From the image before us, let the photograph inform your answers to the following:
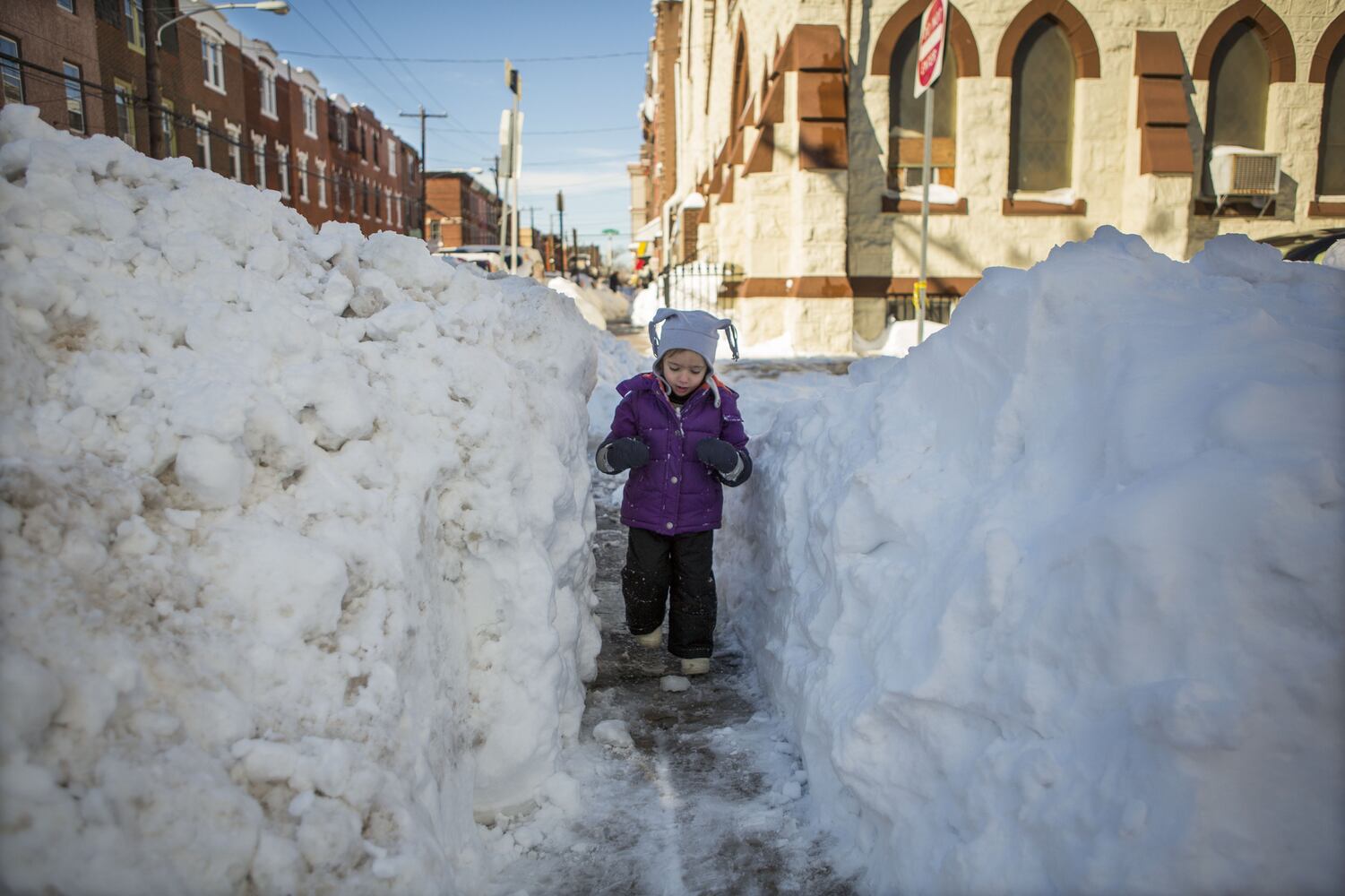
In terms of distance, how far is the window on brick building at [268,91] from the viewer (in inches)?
1104

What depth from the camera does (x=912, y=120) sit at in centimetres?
1293

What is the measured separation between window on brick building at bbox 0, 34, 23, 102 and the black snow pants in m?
→ 17.8

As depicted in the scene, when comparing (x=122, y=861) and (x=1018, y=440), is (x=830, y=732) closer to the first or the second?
(x=1018, y=440)

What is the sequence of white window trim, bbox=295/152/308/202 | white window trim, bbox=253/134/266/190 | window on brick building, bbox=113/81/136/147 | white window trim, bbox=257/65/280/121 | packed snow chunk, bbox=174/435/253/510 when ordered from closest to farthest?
1. packed snow chunk, bbox=174/435/253/510
2. window on brick building, bbox=113/81/136/147
3. white window trim, bbox=253/134/266/190
4. white window trim, bbox=257/65/280/121
5. white window trim, bbox=295/152/308/202

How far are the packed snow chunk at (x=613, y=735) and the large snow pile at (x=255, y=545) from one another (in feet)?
0.46

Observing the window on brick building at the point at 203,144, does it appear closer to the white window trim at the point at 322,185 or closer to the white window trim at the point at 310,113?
the white window trim at the point at 310,113

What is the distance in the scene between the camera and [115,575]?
1635 mm

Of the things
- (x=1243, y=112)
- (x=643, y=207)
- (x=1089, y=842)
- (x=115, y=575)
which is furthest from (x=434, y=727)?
(x=643, y=207)

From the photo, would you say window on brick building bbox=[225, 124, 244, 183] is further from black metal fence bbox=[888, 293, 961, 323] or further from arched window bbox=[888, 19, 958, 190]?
black metal fence bbox=[888, 293, 961, 323]

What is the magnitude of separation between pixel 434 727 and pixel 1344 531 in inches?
84.0

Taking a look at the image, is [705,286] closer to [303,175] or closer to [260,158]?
[260,158]

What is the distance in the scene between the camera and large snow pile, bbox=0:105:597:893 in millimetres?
1436

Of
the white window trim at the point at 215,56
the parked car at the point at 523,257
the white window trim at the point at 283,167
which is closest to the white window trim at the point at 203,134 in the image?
the white window trim at the point at 215,56

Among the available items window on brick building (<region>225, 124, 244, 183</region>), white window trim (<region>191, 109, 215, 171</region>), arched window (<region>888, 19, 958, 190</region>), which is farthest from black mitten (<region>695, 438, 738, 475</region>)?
window on brick building (<region>225, 124, 244, 183</region>)
